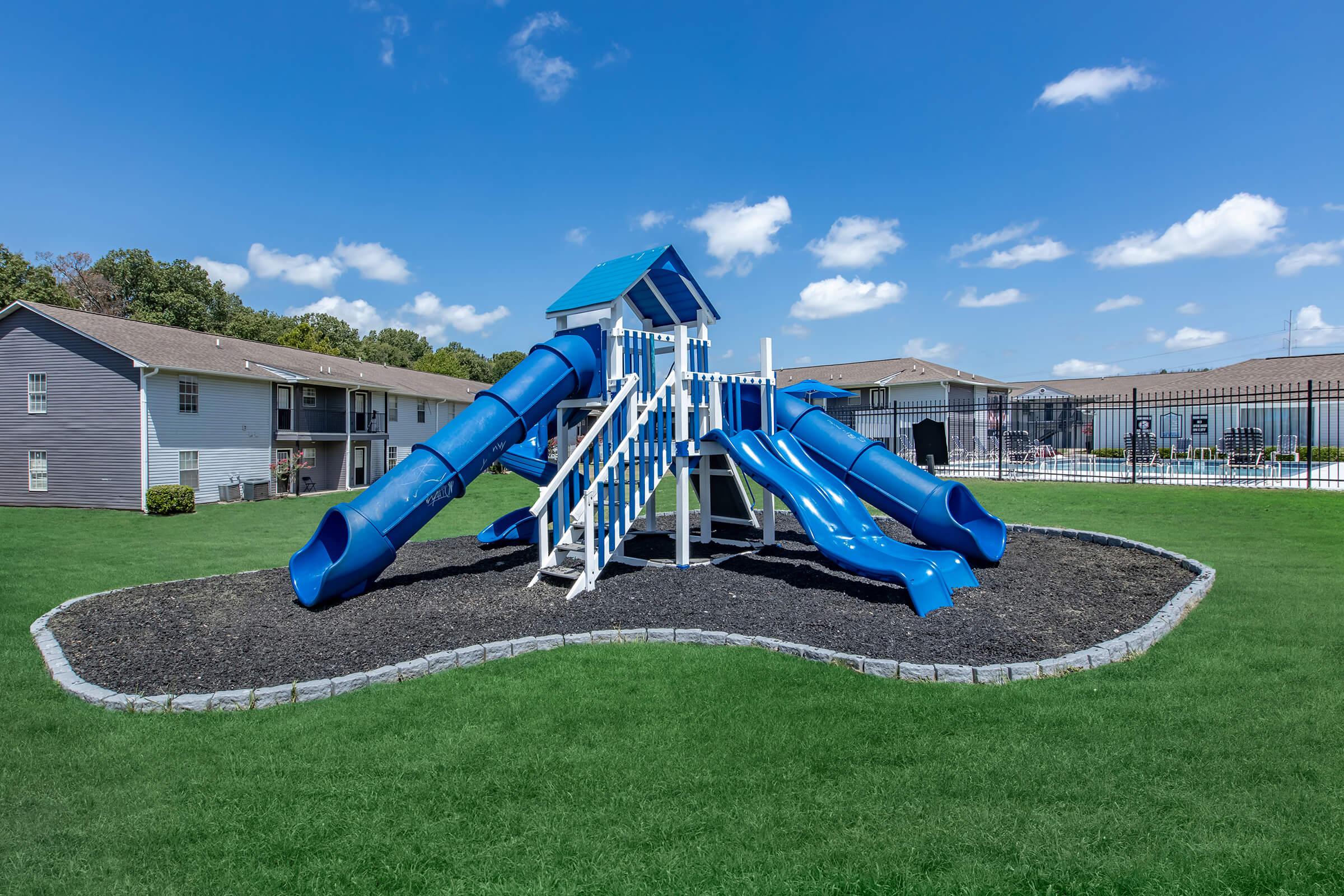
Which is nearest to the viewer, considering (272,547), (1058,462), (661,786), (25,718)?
(661,786)

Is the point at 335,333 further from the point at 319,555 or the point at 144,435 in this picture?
the point at 319,555

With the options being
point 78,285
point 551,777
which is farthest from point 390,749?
point 78,285

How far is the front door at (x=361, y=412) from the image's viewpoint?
1284 inches

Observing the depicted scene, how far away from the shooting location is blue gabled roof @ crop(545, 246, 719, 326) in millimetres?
9711

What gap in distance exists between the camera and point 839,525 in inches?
322

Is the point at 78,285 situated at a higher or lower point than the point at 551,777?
higher

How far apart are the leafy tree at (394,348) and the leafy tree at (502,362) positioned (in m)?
6.82

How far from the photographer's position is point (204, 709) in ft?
17.0

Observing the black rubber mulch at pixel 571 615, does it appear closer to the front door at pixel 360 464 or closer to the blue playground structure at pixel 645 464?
the blue playground structure at pixel 645 464

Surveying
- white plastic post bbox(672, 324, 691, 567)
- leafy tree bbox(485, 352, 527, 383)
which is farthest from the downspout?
leafy tree bbox(485, 352, 527, 383)

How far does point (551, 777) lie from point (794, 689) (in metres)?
1.95

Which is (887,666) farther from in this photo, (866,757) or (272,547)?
(272,547)

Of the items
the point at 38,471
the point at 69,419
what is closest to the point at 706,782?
the point at 69,419

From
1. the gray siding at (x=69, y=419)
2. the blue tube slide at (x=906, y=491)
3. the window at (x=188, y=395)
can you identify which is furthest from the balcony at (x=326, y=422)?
the blue tube slide at (x=906, y=491)
